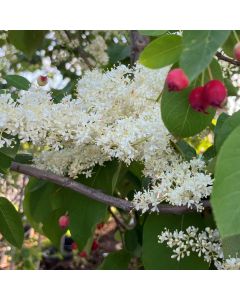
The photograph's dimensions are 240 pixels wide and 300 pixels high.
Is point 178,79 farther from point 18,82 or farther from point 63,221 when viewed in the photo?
point 63,221

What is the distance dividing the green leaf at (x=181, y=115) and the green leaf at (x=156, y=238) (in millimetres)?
182

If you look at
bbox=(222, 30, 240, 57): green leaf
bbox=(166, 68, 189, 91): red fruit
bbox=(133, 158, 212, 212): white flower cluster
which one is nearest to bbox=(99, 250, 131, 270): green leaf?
bbox=(133, 158, 212, 212): white flower cluster

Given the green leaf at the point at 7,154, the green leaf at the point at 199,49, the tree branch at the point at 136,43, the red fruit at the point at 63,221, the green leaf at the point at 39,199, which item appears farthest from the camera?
the tree branch at the point at 136,43

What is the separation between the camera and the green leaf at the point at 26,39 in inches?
68.6

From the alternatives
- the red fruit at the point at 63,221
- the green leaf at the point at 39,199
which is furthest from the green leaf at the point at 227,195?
the red fruit at the point at 63,221

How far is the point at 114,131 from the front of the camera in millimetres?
886

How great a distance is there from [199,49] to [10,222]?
0.79 m

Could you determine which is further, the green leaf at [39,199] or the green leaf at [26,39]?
the green leaf at [26,39]

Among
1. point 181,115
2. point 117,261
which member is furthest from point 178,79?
point 117,261

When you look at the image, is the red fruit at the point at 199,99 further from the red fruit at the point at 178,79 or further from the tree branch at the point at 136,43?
the tree branch at the point at 136,43

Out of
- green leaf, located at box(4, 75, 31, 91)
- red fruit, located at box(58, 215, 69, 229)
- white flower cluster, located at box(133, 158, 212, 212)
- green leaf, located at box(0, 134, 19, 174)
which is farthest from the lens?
red fruit, located at box(58, 215, 69, 229)

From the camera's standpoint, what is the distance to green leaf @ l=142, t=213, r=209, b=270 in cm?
96

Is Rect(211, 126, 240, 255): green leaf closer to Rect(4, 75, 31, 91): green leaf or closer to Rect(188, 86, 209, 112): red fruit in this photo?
Rect(188, 86, 209, 112): red fruit

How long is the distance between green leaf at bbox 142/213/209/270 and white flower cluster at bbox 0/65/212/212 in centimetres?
10
